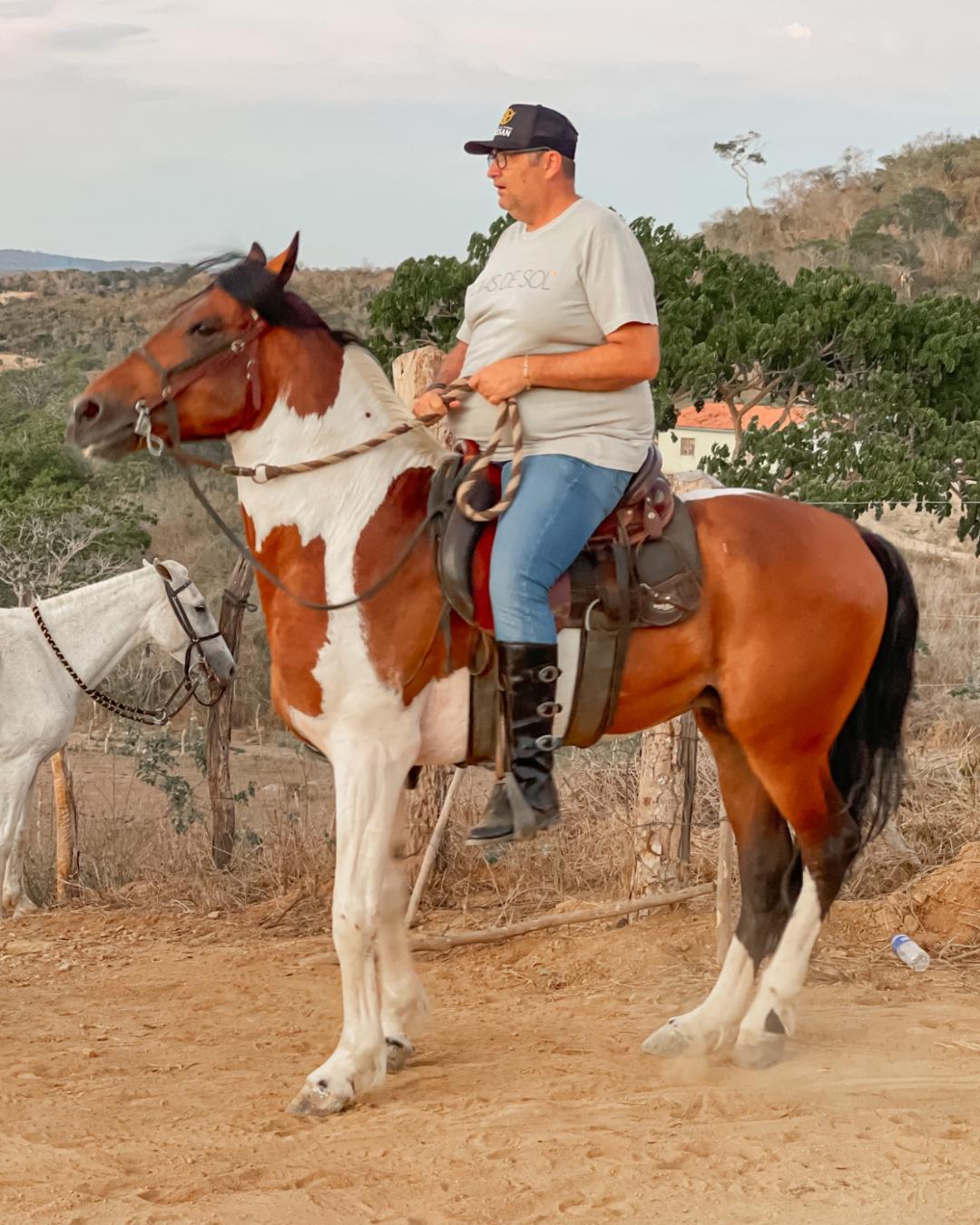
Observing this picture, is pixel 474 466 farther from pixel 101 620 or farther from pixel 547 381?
pixel 101 620

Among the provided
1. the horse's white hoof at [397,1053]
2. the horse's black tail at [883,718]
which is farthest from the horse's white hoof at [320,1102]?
the horse's black tail at [883,718]

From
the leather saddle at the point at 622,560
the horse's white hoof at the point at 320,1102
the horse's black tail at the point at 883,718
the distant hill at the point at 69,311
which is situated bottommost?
the horse's white hoof at the point at 320,1102

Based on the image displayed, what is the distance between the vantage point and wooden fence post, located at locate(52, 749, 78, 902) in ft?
26.8

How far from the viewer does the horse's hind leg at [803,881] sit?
Answer: 15.7 feet

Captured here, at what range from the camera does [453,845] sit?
744cm

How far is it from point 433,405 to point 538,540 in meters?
0.69

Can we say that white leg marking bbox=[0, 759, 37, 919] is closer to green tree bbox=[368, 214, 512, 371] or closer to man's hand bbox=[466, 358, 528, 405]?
man's hand bbox=[466, 358, 528, 405]

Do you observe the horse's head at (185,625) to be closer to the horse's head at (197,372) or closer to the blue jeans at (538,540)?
the horse's head at (197,372)

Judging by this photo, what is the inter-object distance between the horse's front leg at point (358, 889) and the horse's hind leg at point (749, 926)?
3.77ft


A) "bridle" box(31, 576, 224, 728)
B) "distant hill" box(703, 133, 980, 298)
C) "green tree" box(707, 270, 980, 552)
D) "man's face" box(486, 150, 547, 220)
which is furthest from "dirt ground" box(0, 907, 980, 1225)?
"distant hill" box(703, 133, 980, 298)

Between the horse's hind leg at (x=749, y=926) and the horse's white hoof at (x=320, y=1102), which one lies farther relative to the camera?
the horse's hind leg at (x=749, y=926)

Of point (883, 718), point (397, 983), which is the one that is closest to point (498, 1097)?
point (397, 983)

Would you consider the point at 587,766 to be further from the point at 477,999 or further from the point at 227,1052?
the point at 227,1052

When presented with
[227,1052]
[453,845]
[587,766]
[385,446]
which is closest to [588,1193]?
[227,1052]
